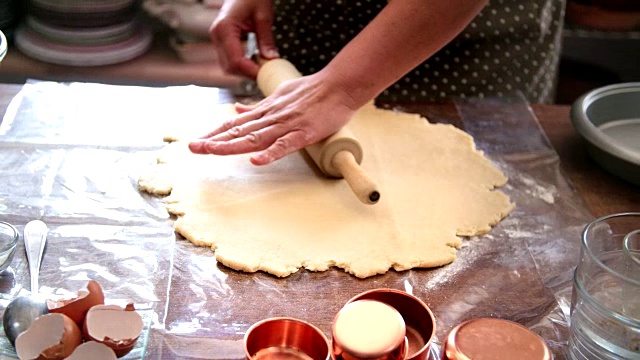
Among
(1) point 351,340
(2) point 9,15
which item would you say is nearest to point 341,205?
(1) point 351,340

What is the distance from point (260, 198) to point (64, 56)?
1300 mm

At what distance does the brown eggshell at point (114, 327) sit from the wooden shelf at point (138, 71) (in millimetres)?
1544

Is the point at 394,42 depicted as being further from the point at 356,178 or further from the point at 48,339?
the point at 48,339

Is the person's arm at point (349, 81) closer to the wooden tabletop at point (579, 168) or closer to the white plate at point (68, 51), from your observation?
the wooden tabletop at point (579, 168)

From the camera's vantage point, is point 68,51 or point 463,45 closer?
point 463,45

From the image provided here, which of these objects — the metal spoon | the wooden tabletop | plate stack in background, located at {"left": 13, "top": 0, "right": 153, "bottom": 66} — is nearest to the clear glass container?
the wooden tabletop

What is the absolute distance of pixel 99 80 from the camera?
8.34 feet

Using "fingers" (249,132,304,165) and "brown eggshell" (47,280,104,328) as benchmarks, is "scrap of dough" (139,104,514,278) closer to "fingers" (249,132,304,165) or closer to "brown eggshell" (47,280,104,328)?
"fingers" (249,132,304,165)

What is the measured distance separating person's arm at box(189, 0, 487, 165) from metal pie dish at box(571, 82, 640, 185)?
0.33m

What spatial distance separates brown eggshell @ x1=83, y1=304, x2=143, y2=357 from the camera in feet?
3.10

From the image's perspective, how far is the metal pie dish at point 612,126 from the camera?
4.73ft

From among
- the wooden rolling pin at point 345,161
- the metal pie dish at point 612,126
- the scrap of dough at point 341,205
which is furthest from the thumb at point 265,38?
the metal pie dish at point 612,126

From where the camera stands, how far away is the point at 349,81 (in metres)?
1.41

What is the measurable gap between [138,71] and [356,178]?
147 cm
